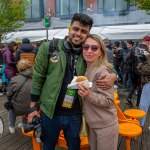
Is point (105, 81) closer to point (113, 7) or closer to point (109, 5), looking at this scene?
point (113, 7)

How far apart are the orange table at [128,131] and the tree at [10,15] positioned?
14.9m

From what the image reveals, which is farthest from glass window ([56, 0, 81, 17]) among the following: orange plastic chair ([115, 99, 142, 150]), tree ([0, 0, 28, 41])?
orange plastic chair ([115, 99, 142, 150])

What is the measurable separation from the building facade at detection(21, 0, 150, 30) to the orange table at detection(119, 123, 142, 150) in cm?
1885

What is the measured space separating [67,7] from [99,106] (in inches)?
985

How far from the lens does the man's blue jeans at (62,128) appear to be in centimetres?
253

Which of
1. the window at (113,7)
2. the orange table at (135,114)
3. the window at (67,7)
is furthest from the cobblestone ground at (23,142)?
the window at (67,7)

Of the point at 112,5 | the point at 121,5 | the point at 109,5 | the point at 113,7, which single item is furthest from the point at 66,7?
the point at 121,5

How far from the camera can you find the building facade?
22681 mm

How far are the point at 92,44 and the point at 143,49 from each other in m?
2.33

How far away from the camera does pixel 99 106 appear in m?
2.30

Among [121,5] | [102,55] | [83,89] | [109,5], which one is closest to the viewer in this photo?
[83,89]

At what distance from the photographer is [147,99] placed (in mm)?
4535

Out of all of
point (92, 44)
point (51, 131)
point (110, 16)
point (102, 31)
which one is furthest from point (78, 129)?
point (110, 16)

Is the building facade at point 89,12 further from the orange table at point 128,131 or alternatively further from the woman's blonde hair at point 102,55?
the woman's blonde hair at point 102,55
